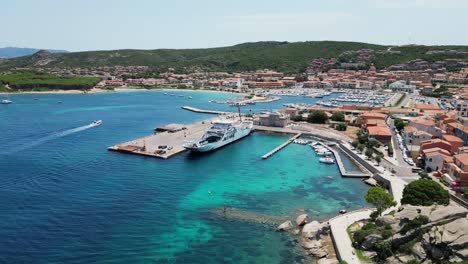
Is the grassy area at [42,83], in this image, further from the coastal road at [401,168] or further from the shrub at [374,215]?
the shrub at [374,215]

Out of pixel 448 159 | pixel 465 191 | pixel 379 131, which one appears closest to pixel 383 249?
pixel 465 191

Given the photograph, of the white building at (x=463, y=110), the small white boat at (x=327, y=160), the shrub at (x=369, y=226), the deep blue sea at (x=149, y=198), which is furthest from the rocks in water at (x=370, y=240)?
the white building at (x=463, y=110)

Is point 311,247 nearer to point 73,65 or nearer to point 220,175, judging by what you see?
point 220,175

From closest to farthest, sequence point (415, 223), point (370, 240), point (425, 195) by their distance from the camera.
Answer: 1. point (415, 223)
2. point (370, 240)
3. point (425, 195)

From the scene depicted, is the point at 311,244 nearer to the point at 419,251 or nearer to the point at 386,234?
the point at 386,234

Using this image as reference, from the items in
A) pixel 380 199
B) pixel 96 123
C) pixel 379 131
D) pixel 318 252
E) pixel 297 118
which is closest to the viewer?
pixel 318 252

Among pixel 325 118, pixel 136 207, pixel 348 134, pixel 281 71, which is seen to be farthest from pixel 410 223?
pixel 281 71

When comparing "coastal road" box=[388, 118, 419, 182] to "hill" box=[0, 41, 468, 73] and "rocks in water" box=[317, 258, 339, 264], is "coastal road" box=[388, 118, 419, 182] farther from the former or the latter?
"hill" box=[0, 41, 468, 73]

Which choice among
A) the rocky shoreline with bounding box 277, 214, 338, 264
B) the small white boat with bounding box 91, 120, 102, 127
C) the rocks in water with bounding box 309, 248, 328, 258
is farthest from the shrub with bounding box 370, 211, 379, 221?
the small white boat with bounding box 91, 120, 102, 127
